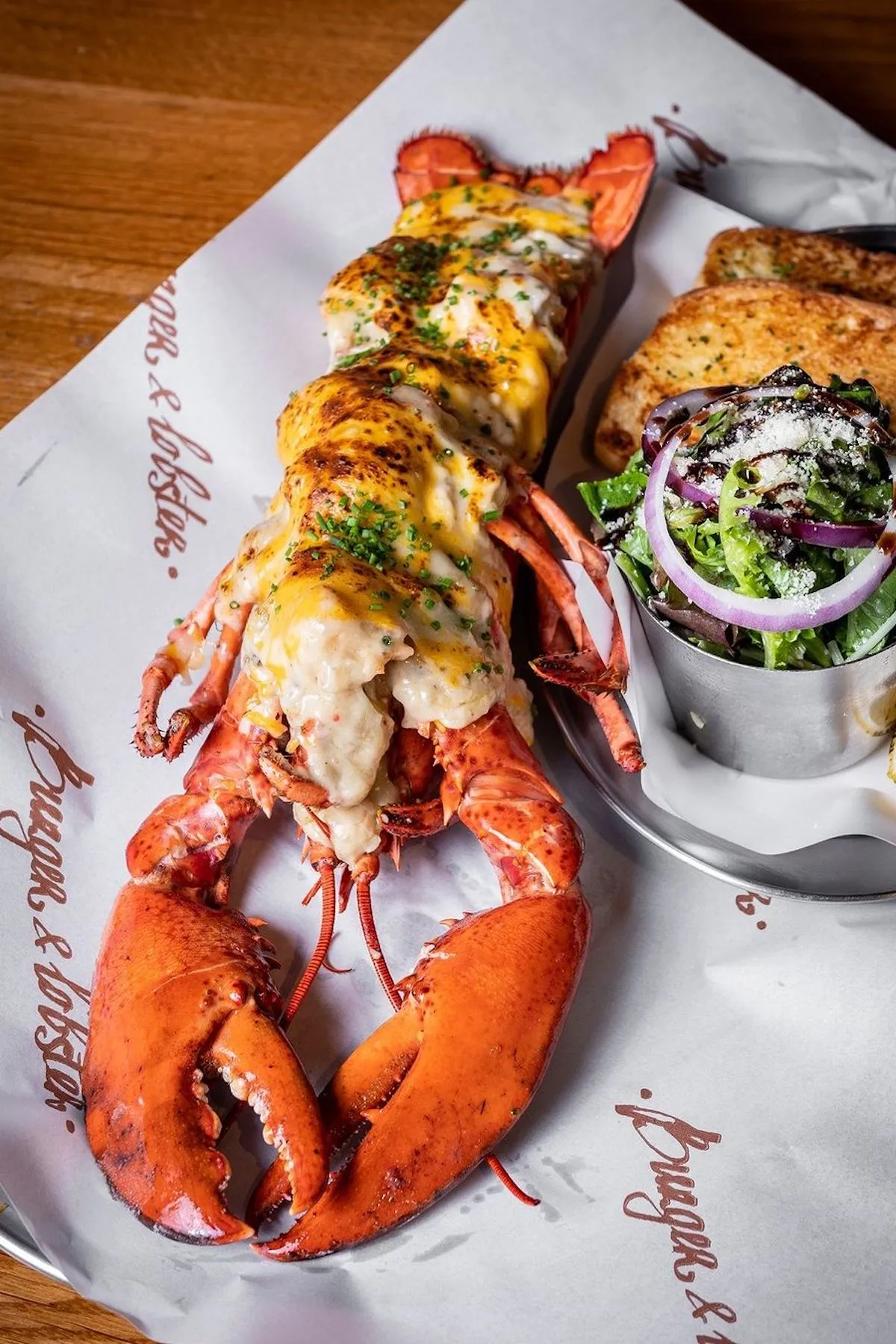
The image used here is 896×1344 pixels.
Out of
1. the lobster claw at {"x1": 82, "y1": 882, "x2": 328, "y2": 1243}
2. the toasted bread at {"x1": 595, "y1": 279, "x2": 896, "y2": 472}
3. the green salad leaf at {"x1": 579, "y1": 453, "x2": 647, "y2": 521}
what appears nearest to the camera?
the lobster claw at {"x1": 82, "y1": 882, "x2": 328, "y2": 1243}

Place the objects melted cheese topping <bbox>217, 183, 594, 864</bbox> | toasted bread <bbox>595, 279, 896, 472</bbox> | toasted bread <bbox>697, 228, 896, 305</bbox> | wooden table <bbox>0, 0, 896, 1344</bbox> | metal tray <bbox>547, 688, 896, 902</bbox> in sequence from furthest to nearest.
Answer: wooden table <bbox>0, 0, 896, 1344</bbox>
toasted bread <bbox>697, 228, 896, 305</bbox>
toasted bread <bbox>595, 279, 896, 472</bbox>
metal tray <bbox>547, 688, 896, 902</bbox>
melted cheese topping <bbox>217, 183, 594, 864</bbox>

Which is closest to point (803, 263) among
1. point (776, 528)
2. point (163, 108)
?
point (776, 528)

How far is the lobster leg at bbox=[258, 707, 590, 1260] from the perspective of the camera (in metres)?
1.89

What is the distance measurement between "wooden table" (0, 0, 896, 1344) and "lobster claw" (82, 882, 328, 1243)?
1.49m

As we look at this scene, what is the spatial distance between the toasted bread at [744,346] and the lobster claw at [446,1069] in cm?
108

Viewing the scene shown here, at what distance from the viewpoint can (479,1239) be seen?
2.00 meters

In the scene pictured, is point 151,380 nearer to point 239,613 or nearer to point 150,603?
point 150,603

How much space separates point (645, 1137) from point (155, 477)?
1614mm

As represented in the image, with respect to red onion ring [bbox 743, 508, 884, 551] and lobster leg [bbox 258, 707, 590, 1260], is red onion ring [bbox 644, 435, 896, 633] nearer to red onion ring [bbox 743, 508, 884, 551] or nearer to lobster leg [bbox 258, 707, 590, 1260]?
red onion ring [bbox 743, 508, 884, 551]

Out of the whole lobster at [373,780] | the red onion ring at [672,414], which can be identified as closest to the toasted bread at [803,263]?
the whole lobster at [373,780]

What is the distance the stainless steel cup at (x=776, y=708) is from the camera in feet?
6.75

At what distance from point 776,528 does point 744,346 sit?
0.82 metres

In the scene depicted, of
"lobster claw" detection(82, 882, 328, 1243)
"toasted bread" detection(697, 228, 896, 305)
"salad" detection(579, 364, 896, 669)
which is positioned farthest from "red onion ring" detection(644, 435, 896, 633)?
"toasted bread" detection(697, 228, 896, 305)

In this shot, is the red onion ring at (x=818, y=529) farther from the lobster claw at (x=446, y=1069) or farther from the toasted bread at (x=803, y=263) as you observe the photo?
the toasted bread at (x=803, y=263)
